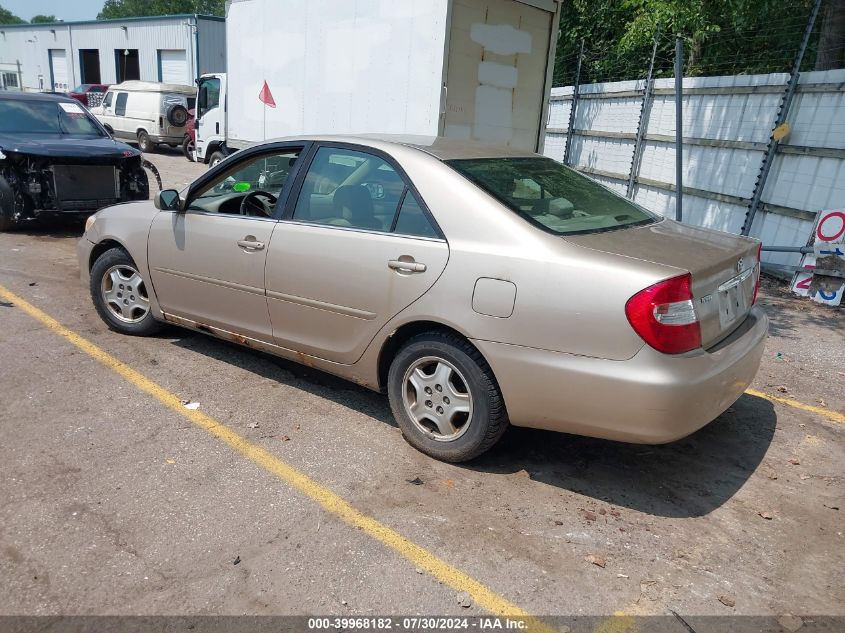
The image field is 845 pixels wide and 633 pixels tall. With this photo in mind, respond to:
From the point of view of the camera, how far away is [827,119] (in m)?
7.64

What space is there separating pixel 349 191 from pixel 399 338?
92cm

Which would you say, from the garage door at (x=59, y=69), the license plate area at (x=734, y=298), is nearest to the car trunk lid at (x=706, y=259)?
the license plate area at (x=734, y=298)

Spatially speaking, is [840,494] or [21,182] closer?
[840,494]

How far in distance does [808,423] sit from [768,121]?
5518 millimetres

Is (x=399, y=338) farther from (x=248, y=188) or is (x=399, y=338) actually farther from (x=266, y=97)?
(x=266, y=97)

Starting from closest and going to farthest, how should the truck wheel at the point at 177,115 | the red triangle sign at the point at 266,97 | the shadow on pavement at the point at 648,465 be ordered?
the shadow on pavement at the point at 648,465, the red triangle sign at the point at 266,97, the truck wheel at the point at 177,115

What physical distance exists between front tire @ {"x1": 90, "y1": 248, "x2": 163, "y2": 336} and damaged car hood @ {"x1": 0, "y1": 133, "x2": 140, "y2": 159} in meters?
3.79

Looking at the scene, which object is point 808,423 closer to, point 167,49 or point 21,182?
point 21,182


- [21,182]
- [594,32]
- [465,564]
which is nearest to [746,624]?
[465,564]

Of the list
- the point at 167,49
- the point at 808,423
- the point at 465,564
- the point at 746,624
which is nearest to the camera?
the point at 746,624

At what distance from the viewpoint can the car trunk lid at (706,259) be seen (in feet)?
10.3

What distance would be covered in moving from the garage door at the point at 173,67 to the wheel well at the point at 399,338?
97.3 ft

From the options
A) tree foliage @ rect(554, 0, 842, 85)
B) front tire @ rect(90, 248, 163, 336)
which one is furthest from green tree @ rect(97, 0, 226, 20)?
front tire @ rect(90, 248, 163, 336)

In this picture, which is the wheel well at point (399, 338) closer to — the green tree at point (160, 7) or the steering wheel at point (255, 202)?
the steering wheel at point (255, 202)
